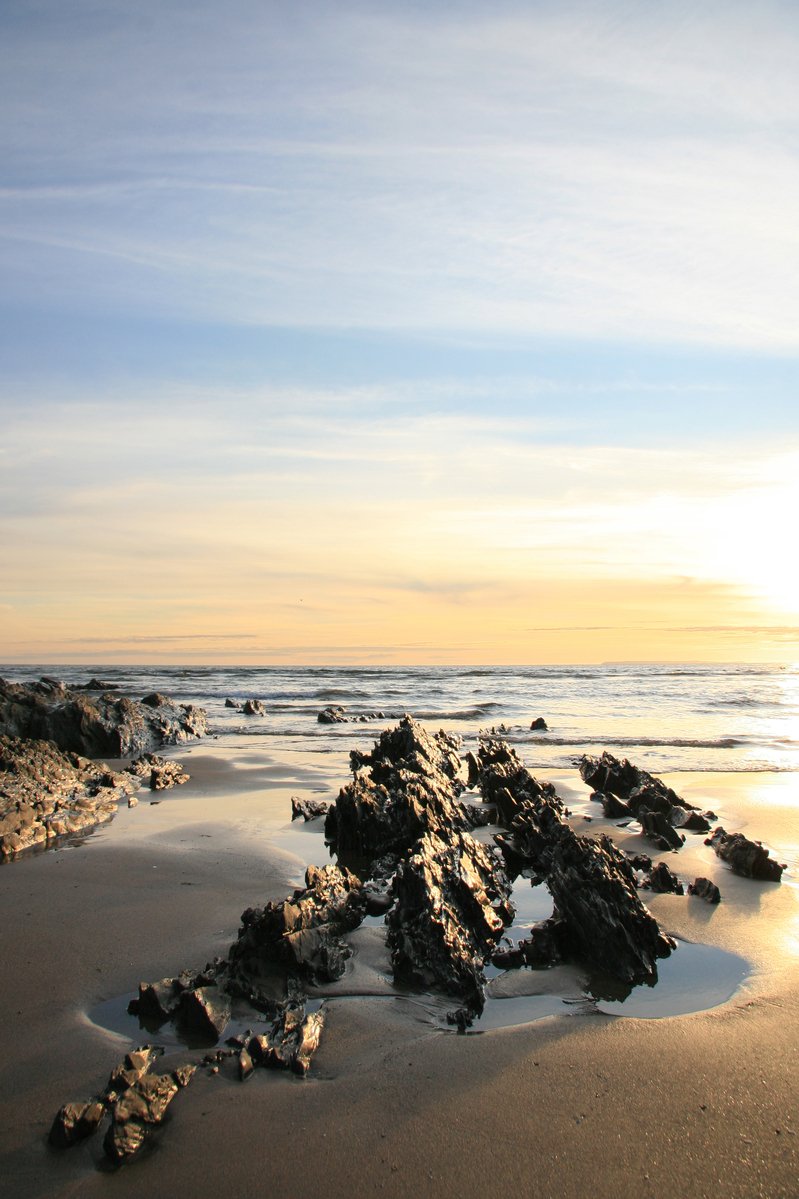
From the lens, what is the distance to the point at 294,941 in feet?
16.6

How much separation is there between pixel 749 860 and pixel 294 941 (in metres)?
5.10

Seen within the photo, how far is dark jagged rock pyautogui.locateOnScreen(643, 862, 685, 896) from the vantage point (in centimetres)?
703

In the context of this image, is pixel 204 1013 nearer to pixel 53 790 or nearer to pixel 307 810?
pixel 307 810

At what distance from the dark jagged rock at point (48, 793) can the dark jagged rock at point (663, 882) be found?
7018mm

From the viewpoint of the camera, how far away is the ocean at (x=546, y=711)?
18.0m

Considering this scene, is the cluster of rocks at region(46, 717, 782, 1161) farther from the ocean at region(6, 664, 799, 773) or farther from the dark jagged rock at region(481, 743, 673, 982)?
the ocean at region(6, 664, 799, 773)

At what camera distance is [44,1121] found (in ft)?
11.7

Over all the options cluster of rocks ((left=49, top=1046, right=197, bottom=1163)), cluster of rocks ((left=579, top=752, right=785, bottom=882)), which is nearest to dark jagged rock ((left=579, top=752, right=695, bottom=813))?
cluster of rocks ((left=579, top=752, right=785, bottom=882))

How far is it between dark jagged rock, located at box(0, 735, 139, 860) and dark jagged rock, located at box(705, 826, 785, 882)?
8.00m

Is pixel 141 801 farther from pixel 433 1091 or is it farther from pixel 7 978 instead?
pixel 433 1091

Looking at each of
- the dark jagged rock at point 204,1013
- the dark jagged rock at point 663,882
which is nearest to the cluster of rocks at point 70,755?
the dark jagged rock at point 204,1013

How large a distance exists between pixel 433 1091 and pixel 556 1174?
0.78m

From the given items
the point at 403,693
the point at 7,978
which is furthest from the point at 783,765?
the point at 403,693

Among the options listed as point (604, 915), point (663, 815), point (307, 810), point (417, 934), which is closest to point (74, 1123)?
point (417, 934)
